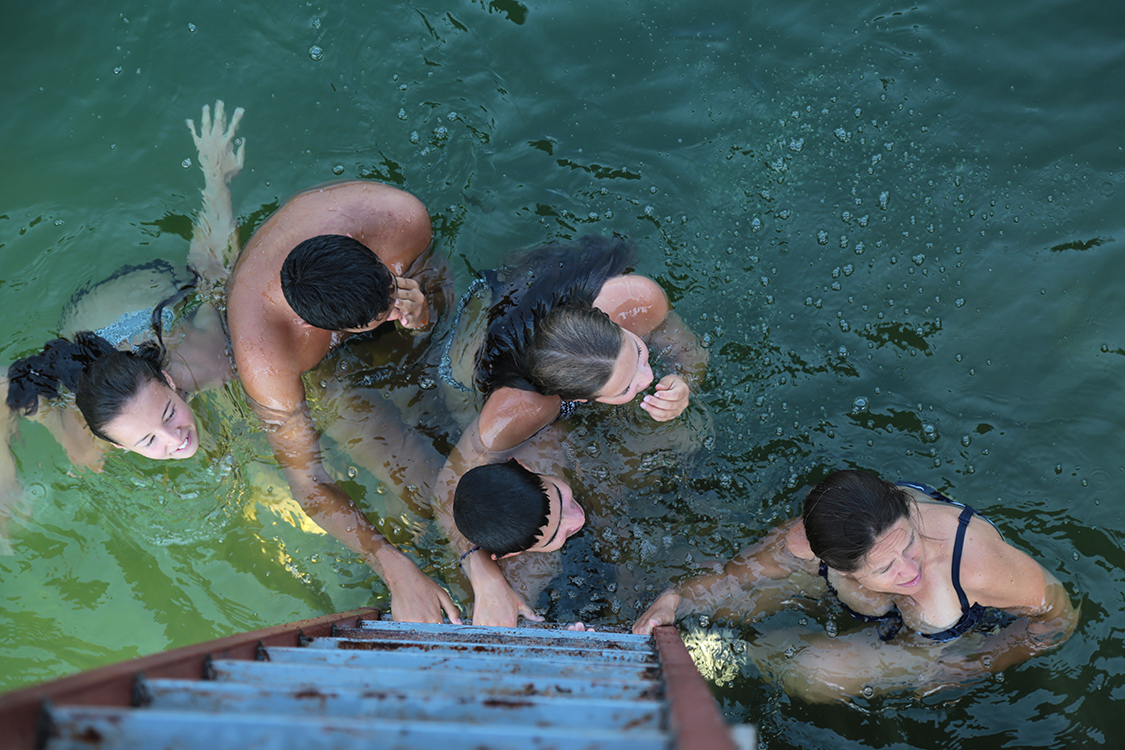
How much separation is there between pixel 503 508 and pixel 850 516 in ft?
5.41

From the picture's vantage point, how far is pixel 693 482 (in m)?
4.46

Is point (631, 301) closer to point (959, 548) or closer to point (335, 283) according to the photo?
point (335, 283)

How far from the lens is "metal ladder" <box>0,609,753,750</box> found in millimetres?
1288

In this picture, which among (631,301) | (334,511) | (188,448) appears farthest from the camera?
(334,511)

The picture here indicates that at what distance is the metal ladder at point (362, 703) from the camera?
1288mm

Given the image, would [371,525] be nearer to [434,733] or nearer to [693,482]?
[693,482]

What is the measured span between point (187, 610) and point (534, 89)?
485 cm

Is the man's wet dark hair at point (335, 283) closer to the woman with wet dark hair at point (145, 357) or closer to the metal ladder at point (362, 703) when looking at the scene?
the woman with wet dark hair at point (145, 357)

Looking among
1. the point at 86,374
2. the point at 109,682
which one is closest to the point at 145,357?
the point at 86,374


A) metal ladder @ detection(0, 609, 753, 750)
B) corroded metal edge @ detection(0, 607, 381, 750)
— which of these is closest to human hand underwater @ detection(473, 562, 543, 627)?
metal ladder @ detection(0, 609, 753, 750)

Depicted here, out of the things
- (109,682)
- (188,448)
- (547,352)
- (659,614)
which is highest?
(188,448)

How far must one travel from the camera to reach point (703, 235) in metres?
4.76

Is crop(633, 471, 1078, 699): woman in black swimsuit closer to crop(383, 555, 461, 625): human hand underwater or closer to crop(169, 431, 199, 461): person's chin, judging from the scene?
crop(383, 555, 461, 625): human hand underwater

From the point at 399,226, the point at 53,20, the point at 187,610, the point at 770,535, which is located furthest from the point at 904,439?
the point at 53,20
